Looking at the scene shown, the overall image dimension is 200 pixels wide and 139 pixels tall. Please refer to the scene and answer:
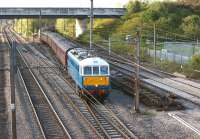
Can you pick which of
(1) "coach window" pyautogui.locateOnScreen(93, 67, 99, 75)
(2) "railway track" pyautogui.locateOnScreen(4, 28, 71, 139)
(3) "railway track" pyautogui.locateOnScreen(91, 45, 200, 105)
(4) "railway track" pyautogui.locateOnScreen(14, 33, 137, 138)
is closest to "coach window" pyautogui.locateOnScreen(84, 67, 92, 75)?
(1) "coach window" pyautogui.locateOnScreen(93, 67, 99, 75)

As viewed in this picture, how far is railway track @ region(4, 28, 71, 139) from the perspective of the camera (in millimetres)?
23625

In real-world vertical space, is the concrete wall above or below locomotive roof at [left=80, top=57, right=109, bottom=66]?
above

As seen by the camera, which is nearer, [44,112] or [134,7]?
[44,112]

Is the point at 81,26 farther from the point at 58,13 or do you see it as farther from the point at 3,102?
the point at 3,102

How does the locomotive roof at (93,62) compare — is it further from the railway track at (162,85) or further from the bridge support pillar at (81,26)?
the bridge support pillar at (81,26)

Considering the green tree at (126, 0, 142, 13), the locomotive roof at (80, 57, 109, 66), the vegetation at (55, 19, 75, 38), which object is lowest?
the locomotive roof at (80, 57, 109, 66)

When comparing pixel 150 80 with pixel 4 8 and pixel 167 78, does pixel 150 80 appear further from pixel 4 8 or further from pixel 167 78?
pixel 4 8

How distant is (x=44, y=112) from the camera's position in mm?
28359

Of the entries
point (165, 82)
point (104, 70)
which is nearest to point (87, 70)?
point (104, 70)

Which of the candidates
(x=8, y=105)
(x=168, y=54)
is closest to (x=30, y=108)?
(x=8, y=105)

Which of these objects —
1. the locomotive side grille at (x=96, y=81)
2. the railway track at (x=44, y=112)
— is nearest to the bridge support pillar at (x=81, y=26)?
the railway track at (x=44, y=112)

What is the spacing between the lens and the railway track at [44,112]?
930 inches

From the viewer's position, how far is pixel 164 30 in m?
80.9

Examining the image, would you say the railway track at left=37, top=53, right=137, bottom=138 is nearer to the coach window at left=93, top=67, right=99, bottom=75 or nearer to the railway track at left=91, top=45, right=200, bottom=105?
the coach window at left=93, top=67, right=99, bottom=75
